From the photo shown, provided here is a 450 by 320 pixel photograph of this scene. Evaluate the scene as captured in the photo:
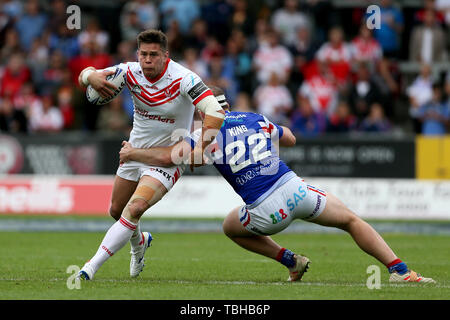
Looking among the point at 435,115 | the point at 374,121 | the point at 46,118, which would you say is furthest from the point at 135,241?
the point at 435,115

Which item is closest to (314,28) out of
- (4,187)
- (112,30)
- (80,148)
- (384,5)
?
(384,5)

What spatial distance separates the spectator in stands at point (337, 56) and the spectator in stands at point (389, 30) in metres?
1.18

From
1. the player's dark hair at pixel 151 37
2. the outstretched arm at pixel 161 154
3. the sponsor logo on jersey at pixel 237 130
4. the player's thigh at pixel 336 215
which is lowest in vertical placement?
the player's thigh at pixel 336 215

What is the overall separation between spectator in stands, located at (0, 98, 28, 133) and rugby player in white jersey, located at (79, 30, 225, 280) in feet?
38.3

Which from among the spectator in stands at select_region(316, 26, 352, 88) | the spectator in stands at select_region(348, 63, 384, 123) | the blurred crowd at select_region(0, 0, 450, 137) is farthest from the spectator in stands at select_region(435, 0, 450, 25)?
the spectator in stands at select_region(348, 63, 384, 123)

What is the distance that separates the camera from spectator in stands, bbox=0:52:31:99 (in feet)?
69.9

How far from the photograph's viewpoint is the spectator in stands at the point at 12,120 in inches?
810

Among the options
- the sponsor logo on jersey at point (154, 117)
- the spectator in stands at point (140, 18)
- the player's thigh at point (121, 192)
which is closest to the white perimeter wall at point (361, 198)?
the spectator in stands at point (140, 18)

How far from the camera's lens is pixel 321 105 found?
67.2ft

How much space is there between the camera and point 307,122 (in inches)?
789

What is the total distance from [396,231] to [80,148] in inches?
296

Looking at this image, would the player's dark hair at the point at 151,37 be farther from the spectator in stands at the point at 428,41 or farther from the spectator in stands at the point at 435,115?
the spectator in stands at the point at 428,41

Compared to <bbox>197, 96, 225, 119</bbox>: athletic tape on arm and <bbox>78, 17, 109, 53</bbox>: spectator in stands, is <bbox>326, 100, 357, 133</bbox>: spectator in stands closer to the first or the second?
<bbox>78, 17, 109, 53</bbox>: spectator in stands

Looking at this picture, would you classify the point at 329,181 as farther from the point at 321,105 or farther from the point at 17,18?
the point at 17,18
